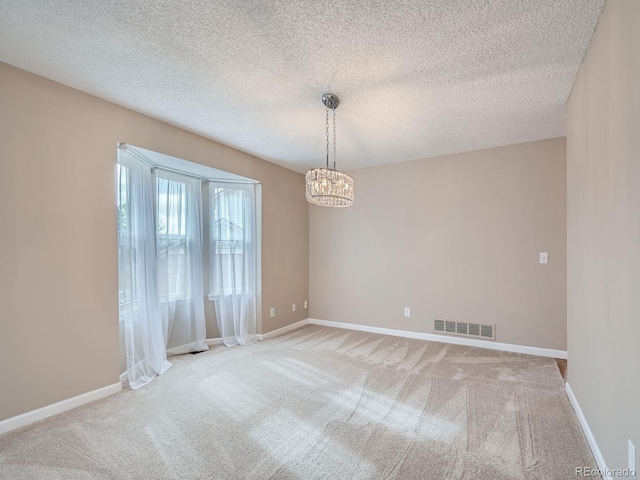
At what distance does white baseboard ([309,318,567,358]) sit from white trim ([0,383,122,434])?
3.20 metres

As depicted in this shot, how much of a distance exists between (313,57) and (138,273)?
8.55ft

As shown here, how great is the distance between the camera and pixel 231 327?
171 inches

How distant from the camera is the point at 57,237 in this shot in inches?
97.3

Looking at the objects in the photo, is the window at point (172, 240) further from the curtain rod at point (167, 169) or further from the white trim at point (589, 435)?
the white trim at point (589, 435)

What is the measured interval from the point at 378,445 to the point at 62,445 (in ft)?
6.77

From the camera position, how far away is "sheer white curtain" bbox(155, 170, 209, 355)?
3.75m

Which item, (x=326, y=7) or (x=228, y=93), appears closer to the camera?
(x=326, y=7)

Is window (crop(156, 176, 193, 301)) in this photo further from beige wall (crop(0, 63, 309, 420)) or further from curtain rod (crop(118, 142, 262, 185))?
beige wall (crop(0, 63, 309, 420))

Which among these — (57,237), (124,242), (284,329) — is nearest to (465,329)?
(284,329)

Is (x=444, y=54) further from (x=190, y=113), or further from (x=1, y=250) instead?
(x=1, y=250)

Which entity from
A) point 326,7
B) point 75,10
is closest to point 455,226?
point 326,7

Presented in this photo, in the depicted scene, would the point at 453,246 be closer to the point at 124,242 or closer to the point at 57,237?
the point at 124,242

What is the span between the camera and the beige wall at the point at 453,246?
12.3ft

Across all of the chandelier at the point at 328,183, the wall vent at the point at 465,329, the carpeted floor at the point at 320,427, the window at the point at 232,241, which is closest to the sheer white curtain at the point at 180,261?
the window at the point at 232,241
